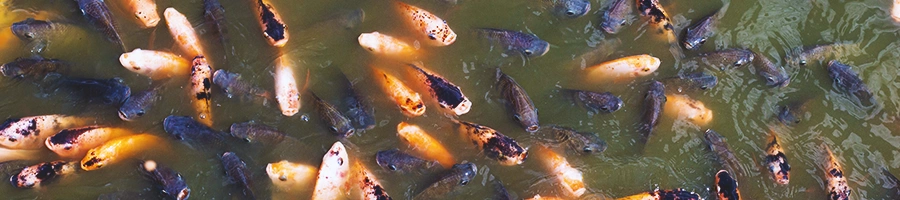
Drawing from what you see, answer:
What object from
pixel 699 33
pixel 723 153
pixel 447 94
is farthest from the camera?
pixel 699 33

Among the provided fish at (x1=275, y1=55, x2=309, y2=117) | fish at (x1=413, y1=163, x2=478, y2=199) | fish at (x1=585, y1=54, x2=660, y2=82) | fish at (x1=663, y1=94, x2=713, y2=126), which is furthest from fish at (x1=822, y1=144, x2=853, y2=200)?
fish at (x1=275, y1=55, x2=309, y2=117)

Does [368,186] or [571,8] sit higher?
[571,8]

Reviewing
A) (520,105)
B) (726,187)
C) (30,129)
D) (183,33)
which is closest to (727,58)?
(726,187)

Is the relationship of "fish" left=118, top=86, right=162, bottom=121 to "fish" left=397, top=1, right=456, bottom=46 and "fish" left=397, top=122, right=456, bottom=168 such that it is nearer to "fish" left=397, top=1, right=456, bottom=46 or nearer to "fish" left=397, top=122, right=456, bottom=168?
"fish" left=397, top=122, right=456, bottom=168

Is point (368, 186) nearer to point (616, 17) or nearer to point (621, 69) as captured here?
point (621, 69)

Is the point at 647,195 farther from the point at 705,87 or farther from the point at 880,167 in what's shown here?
the point at 880,167

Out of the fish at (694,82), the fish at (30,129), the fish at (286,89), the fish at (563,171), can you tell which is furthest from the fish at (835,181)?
the fish at (30,129)

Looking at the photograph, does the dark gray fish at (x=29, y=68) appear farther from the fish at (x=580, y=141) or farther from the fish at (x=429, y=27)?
the fish at (x=580, y=141)
